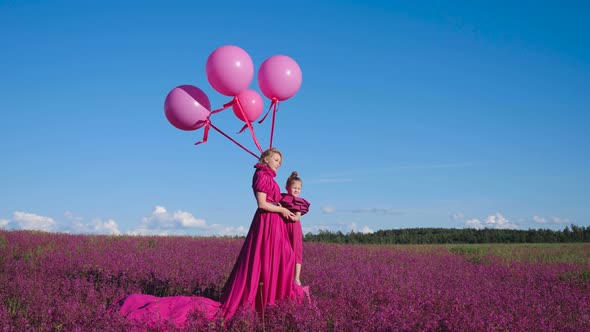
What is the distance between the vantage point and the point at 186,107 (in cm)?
527

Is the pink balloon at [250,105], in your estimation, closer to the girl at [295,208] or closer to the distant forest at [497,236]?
the girl at [295,208]

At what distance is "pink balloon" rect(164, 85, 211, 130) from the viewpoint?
17.3 feet

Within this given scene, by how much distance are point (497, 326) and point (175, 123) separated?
369 centimetres

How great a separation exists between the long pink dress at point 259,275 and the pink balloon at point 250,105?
1.11m

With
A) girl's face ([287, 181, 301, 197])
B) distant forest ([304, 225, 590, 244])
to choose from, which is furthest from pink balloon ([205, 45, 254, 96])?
distant forest ([304, 225, 590, 244])

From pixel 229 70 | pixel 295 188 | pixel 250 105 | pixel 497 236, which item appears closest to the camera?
pixel 295 188

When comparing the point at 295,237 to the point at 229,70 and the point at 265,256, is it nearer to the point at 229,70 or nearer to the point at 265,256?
the point at 265,256

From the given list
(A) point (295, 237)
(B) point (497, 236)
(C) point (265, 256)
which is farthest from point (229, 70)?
(B) point (497, 236)

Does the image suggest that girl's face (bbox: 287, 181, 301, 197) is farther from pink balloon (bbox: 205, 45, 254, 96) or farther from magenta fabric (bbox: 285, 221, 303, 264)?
pink balloon (bbox: 205, 45, 254, 96)

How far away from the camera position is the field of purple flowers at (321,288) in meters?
3.79

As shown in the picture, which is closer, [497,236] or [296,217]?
[296,217]

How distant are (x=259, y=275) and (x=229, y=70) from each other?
214 cm

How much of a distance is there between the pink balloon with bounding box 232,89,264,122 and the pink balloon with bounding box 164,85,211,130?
372mm

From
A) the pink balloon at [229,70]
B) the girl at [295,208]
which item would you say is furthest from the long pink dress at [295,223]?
the pink balloon at [229,70]
